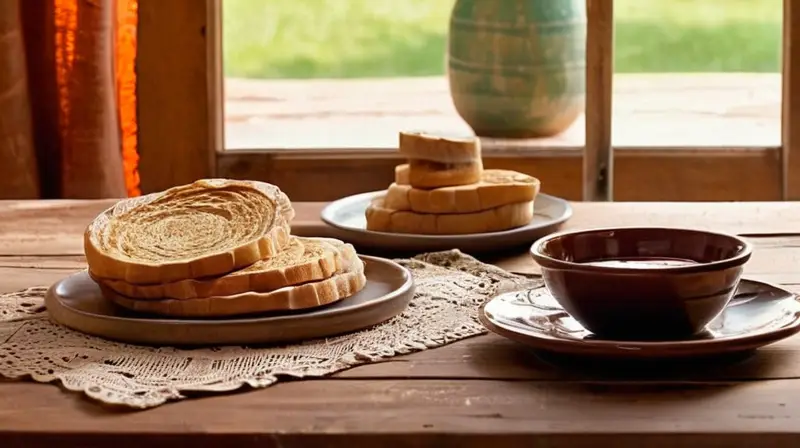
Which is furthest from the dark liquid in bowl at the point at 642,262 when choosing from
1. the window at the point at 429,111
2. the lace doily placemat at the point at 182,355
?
the window at the point at 429,111

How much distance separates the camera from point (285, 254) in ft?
3.34

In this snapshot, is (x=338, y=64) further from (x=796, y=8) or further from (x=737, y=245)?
(x=737, y=245)

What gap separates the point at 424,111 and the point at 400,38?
0.51 ft

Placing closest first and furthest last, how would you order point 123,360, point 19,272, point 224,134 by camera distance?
1. point 123,360
2. point 19,272
3. point 224,134

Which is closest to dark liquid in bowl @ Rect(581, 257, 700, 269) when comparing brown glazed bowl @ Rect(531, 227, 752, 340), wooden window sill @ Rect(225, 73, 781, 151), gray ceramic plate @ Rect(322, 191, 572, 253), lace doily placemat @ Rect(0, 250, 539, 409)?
brown glazed bowl @ Rect(531, 227, 752, 340)

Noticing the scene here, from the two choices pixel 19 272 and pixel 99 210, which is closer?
pixel 19 272

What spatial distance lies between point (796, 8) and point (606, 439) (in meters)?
1.74

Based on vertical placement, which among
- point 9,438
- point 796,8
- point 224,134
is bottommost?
point 9,438

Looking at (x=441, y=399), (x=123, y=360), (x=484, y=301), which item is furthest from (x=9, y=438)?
(x=484, y=301)

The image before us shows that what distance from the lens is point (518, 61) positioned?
2330 millimetres

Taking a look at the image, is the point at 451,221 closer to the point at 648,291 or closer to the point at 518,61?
the point at 648,291

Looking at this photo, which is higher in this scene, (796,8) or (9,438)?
(796,8)

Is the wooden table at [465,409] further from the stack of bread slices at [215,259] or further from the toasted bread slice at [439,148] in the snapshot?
the toasted bread slice at [439,148]

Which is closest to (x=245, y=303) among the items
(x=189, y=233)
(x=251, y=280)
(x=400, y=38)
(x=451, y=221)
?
(x=251, y=280)
